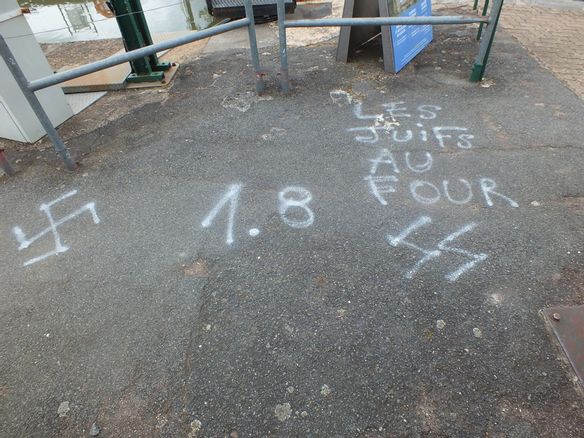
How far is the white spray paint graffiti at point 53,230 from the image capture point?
108 inches

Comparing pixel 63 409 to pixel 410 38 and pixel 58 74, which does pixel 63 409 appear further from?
pixel 410 38

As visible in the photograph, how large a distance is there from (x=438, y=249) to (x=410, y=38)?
11.6 feet

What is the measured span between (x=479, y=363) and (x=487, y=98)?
10.7 feet

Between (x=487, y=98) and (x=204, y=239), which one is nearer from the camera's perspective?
(x=204, y=239)

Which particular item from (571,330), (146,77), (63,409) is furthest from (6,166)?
(571,330)

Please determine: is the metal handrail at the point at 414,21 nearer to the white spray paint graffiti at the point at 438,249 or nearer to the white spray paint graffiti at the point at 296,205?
the white spray paint graffiti at the point at 296,205

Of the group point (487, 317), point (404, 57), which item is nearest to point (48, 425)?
point (487, 317)

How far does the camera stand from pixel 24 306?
240cm

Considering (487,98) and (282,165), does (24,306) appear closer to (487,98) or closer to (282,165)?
(282,165)

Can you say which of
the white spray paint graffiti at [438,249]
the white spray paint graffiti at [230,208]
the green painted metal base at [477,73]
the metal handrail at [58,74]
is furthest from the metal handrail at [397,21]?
the white spray paint graffiti at [438,249]

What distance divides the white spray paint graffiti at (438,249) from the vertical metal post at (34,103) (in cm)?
304

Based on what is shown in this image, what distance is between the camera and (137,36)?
463 centimetres

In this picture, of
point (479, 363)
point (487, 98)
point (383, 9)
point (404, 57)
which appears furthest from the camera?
point (404, 57)

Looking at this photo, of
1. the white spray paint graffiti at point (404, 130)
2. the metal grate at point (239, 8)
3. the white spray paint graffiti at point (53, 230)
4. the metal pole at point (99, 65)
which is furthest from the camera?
the metal grate at point (239, 8)
